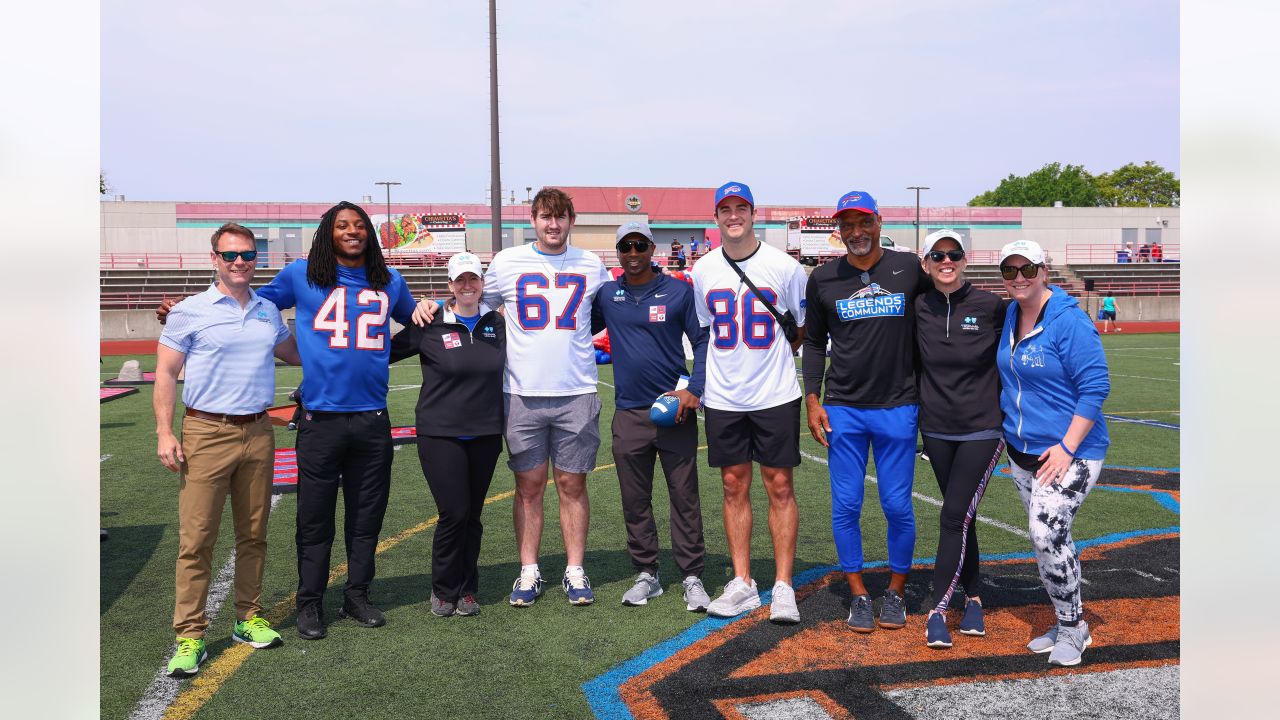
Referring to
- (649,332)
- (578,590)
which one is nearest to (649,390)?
(649,332)

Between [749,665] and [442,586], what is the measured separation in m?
1.79

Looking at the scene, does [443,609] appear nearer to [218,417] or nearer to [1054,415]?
[218,417]

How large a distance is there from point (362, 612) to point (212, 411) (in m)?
1.35

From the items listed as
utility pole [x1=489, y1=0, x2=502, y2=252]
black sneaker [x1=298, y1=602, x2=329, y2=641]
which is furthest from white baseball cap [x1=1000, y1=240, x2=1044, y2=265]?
utility pole [x1=489, y1=0, x2=502, y2=252]

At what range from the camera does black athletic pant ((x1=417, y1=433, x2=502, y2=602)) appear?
196 inches

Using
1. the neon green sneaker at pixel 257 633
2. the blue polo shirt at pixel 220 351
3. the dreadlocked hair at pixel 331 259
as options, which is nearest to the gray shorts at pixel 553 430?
the dreadlocked hair at pixel 331 259

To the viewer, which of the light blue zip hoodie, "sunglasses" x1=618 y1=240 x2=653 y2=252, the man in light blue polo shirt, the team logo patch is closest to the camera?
the light blue zip hoodie

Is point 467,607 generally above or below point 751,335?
below

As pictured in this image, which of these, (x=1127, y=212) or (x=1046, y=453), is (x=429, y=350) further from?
(x=1127, y=212)

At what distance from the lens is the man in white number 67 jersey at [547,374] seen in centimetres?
516

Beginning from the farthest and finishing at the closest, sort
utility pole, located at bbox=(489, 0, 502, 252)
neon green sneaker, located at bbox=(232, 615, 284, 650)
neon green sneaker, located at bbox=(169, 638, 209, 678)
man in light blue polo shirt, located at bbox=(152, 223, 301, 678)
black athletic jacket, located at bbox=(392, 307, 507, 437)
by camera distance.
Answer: utility pole, located at bbox=(489, 0, 502, 252), black athletic jacket, located at bbox=(392, 307, 507, 437), neon green sneaker, located at bbox=(232, 615, 284, 650), man in light blue polo shirt, located at bbox=(152, 223, 301, 678), neon green sneaker, located at bbox=(169, 638, 209, 678)

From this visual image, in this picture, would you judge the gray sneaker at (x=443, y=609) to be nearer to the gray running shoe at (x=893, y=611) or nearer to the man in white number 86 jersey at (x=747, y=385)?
the man in white number 86 jersey at (x=747, y=385)

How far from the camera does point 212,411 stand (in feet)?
14.2

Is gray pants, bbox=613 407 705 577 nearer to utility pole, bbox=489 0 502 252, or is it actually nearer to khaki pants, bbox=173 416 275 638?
khaki pants, bbox=173 416 275 638
